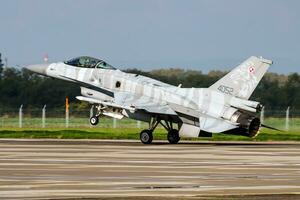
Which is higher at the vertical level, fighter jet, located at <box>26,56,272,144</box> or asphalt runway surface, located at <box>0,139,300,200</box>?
fighter jet, located at <box>26,56,272,144</box>

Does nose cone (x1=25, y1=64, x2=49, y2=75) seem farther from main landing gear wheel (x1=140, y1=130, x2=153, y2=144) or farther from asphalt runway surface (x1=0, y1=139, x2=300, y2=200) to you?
asphalt runway surface (x1=0, y1=139, x2=300, y2=200)

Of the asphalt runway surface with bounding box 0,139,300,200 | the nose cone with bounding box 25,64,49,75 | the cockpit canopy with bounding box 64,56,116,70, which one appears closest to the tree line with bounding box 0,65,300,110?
the nose cone with bounding box 25,64,49,75

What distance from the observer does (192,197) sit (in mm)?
21172

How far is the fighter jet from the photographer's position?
43.3 m

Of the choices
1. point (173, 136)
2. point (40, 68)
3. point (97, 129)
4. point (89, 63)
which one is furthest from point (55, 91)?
point (173, 136)

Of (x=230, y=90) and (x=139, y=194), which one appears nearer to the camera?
(x=139, y=194)

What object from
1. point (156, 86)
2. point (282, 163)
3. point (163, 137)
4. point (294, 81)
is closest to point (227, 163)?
point (282, 163)

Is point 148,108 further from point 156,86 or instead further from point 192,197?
point 192,197

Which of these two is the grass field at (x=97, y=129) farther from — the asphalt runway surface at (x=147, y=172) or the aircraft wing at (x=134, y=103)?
the asphalt runway surface at (x=147, y=172)

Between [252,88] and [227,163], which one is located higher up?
[252,88]

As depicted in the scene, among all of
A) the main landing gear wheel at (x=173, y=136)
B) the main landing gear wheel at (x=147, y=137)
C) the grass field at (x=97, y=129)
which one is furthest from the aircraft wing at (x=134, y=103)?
the grass field at (x=97, y=129)

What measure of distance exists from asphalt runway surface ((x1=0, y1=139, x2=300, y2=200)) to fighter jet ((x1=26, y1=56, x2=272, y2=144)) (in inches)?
78.3

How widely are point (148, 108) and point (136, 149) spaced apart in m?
5.25

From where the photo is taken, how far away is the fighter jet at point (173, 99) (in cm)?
4331
